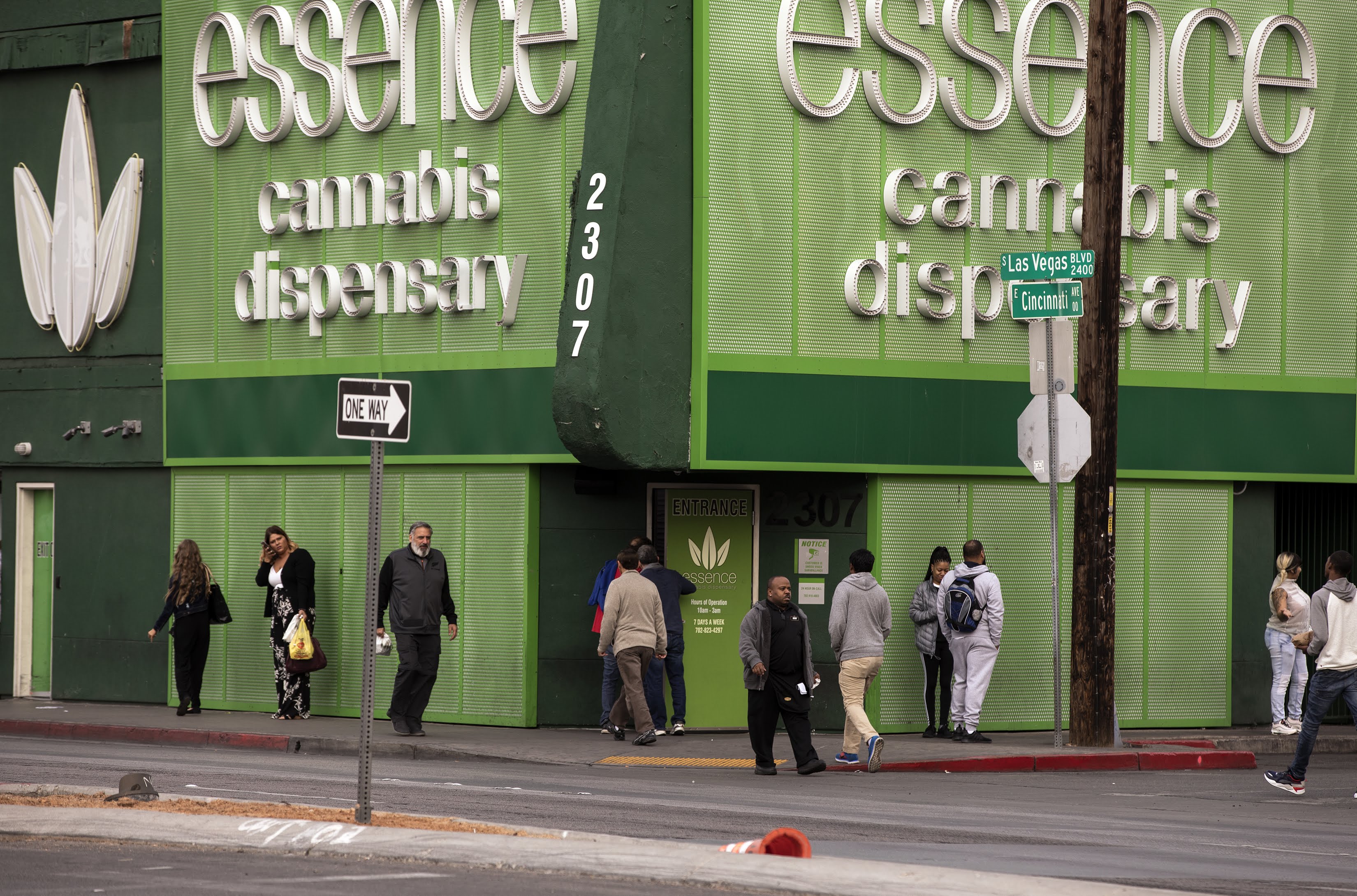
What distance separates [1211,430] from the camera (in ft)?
62.8

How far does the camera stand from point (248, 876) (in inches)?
370

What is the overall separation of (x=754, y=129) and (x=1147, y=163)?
4593 mm

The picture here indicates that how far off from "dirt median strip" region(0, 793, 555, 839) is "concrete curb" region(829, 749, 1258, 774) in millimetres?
5491

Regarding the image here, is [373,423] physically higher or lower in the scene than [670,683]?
higher

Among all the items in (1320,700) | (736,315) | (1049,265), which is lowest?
(1320,700)

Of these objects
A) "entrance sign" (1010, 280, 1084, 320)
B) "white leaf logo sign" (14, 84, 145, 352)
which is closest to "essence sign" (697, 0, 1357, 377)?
"entrance sign" (1010, 280, 1084, 320)

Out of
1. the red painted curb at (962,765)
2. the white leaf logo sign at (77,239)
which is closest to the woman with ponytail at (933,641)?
the red painted curb at (962,765)

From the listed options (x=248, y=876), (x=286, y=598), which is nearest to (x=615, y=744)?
(x=286, y=598)

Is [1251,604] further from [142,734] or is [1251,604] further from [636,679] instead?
[142,734]

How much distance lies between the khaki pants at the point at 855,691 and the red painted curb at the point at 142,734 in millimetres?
5421

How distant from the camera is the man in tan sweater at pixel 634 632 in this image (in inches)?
659

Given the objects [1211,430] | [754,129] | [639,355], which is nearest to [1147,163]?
[1211,430]

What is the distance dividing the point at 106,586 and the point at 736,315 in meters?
8.95

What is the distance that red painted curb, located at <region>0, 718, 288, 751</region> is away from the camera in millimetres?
17359
